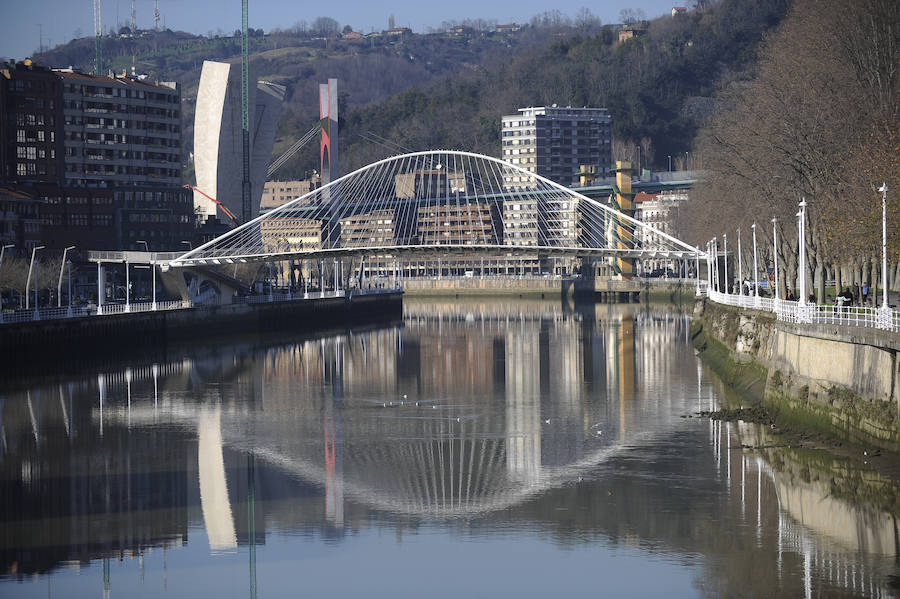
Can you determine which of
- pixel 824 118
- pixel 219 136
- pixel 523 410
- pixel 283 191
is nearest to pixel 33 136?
pixel 219 136

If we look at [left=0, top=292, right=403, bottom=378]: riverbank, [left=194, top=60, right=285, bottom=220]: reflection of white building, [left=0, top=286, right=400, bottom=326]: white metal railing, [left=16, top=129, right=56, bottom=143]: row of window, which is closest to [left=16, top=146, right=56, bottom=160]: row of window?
[left=16, top=129, right=56, bottom=143]: row of window

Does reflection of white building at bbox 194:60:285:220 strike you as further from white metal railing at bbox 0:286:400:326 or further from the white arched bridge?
white metal railing at bbox 0:286:400:326

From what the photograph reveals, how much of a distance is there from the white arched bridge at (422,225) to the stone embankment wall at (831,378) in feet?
145

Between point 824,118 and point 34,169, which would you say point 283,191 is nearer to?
point 34,169

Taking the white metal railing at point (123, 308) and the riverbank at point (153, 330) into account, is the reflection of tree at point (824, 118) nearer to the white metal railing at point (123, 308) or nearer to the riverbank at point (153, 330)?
the riverbank at point (153, 330)

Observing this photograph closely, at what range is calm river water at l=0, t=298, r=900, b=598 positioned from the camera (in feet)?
66.7

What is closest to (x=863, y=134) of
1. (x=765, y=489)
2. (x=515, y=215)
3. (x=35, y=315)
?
(x=765, y=489)

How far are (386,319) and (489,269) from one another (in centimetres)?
6064

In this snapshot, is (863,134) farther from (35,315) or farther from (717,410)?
(35,315)

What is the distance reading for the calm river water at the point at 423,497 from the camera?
2033 centimetres

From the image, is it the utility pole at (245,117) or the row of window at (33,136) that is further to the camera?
the utility pole at (245,117)

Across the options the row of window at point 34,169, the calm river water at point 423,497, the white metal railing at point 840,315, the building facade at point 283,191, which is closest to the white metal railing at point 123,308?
the calm river water at point 423,497

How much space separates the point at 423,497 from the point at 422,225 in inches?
4633

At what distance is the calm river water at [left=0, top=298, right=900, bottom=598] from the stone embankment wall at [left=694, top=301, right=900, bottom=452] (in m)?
0.95
